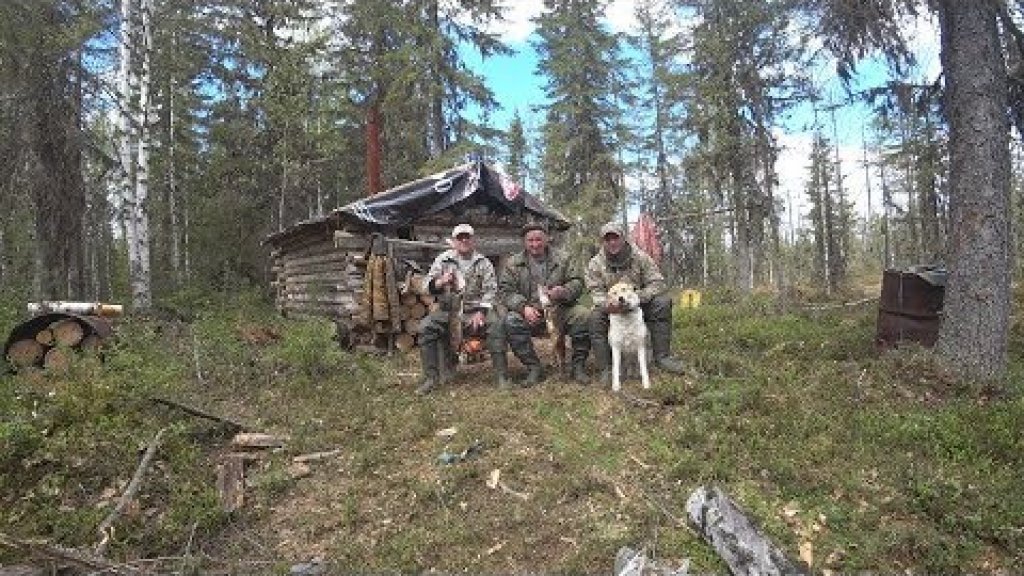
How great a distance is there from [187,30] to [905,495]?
2215 centimetres

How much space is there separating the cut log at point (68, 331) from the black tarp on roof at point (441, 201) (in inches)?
158

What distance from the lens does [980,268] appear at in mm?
6590

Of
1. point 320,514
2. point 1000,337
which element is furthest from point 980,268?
point 320,514

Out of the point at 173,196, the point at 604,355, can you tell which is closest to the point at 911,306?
the point at 604,355

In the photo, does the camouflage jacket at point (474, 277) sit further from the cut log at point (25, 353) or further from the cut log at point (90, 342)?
the cut log at point (25, 353)

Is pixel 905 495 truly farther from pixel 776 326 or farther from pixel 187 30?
pixel 187 30

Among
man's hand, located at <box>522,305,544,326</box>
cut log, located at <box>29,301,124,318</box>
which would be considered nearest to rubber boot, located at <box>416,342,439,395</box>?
man's hand, located at <box>522,305,544,326</box>

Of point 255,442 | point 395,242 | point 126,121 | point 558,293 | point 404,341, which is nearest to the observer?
point 255,442

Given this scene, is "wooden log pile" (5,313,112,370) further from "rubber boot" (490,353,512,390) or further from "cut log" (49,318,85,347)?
"rubber boot" (490,353,512,390)

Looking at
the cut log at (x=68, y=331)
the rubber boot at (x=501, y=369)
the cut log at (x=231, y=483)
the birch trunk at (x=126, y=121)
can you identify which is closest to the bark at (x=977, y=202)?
the rubber boot at (x=501, y=369)

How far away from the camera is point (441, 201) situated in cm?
1159

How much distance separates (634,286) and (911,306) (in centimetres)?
383

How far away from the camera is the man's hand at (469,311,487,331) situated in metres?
7.51

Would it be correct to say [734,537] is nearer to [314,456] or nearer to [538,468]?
[538,468]
